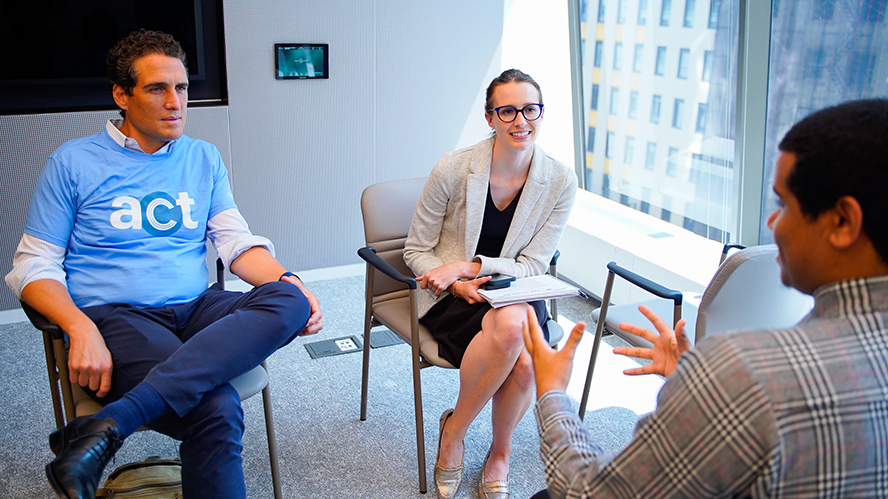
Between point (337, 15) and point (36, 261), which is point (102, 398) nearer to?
point (36, 261)

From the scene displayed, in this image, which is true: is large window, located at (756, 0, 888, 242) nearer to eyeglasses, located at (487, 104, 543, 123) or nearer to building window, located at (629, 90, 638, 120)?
building window, located at (629, 90, 638, 120)

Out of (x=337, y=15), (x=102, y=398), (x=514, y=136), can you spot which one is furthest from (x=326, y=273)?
(x=102, y=398)

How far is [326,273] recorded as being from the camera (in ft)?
13.4

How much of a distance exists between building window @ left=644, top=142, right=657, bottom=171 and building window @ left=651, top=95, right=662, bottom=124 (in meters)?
0.14

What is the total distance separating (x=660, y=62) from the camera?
12.8ft

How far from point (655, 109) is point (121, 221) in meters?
3.07

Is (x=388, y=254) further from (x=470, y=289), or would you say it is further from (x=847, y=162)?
(x=847, y=162)

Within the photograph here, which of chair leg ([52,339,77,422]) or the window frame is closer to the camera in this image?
chair leg ([52,339,77,422])

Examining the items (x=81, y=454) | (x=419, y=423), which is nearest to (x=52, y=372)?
(x=81, y=454)

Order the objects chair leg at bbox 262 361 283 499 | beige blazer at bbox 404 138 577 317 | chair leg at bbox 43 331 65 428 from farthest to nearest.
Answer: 1. beige blazer at bbox 404 138 577 317
2. chair leg at bbox 262 361 283 499
3. chair leg at bbox 43 331 65 428

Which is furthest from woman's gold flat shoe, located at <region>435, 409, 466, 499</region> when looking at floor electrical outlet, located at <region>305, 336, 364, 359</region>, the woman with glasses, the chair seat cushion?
floor electrical outlet, located at <region>305, 336, 364, 359</region>

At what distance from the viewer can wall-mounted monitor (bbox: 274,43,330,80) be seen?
3600 mm

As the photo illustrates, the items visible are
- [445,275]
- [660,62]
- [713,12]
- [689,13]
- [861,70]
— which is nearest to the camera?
[445,275]

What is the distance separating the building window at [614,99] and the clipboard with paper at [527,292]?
8.05ft
